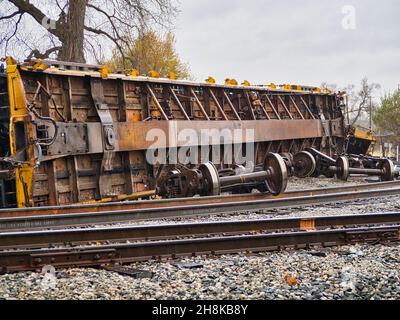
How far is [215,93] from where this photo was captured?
12594 millimetres

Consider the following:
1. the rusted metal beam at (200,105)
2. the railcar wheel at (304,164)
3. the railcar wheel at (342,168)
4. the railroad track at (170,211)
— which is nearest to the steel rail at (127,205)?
the railroad track at (170,211)

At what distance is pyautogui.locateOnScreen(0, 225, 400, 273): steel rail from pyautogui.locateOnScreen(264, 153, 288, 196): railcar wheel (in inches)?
163

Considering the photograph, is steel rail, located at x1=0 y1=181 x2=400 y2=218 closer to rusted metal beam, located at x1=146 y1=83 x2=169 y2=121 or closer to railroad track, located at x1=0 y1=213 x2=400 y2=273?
railroad track, located at x1=0 y1=213 x2=400 y2=273

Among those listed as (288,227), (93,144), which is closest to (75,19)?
(93,144)

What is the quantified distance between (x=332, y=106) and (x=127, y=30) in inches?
361

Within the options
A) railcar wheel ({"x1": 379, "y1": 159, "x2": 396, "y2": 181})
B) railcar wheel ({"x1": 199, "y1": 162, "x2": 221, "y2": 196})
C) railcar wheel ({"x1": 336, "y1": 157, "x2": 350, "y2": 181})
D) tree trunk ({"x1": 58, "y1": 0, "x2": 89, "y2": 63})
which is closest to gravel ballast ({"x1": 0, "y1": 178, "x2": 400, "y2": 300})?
railcar wheel ({"x1": 199, "y1": 162, "x2": 221, "y2": 196})

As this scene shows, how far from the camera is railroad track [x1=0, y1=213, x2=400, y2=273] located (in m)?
4.23

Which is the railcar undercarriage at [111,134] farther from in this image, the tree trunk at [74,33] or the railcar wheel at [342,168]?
the tree trunk at [74,33]

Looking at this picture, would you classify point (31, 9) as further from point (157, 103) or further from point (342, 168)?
point (342, 168)

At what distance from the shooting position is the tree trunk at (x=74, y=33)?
57.9 ft

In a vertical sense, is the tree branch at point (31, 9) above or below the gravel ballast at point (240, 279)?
above

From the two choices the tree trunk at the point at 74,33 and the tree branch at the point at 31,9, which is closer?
the tree trunk at the point at 74,33

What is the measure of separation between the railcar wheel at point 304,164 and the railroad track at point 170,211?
12.9 ft
